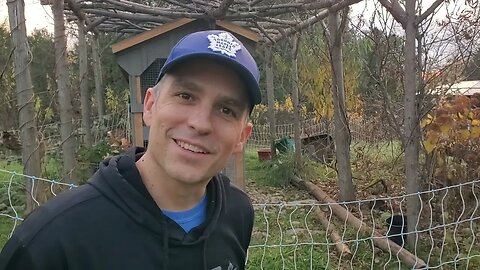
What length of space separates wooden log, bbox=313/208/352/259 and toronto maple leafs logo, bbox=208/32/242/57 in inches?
106

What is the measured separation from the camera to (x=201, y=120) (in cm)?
116

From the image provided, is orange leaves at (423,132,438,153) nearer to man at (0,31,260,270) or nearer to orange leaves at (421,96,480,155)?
orange leaves at (421,96,480,155)

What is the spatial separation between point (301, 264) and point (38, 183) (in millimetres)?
2050

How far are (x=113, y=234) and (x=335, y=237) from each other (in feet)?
12.6

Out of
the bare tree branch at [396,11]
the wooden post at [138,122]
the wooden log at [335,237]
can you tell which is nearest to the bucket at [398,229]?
the wooden log at [335,237]

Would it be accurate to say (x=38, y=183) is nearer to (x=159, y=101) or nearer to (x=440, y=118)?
(x=159, y=101)

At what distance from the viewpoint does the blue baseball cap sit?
1.17 metres

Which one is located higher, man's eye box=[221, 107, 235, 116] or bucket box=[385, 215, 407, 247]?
man's eye box=[221, 107, 235, 116]

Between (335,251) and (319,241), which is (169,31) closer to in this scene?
(319,241)

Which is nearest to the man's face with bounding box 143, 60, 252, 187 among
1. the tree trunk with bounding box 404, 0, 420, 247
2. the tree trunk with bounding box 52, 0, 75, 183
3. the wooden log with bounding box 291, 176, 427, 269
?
the wooden log with bounding box 291, 176, 427, 269

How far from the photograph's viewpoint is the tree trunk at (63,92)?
173 inches

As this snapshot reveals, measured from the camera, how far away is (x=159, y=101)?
1.21m

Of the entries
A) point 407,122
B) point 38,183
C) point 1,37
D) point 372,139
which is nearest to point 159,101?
point 38,183

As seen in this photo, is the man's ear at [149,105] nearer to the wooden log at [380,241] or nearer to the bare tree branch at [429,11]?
the wooden log at [380,241]
